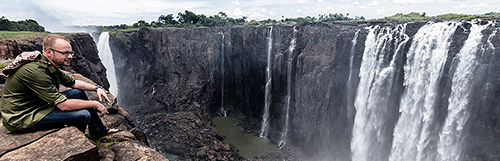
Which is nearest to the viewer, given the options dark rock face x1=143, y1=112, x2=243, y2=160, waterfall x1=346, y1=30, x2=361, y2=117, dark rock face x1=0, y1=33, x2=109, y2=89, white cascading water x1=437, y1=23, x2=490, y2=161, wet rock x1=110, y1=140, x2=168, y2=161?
wet rock x1=110, y1=140, x2=168, y2=161

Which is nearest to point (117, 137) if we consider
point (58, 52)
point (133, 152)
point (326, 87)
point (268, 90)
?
point (133, 152)

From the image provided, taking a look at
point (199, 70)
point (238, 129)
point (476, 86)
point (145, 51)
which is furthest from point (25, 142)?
point (145, 51)

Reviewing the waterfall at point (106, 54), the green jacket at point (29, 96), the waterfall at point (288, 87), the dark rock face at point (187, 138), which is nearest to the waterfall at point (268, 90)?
the waterfall at point (288, 87)

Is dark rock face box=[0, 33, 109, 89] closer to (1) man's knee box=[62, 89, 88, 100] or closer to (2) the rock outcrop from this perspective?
(1) man's knee box=[62, 89, 88, 100]

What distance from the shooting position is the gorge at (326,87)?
14.9 m

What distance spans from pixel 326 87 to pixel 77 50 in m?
20.9

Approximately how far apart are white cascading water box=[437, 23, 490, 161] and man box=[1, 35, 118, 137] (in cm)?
1903

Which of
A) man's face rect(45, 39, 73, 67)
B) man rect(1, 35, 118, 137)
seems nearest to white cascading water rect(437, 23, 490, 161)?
man rect(1, 35, 118, 137)

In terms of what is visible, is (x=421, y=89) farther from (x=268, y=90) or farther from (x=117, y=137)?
(x=117, y=137)

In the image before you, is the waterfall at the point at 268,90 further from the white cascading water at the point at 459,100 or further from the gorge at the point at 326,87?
the white cascading water at the point at 459,100

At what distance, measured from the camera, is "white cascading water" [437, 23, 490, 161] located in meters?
14.5

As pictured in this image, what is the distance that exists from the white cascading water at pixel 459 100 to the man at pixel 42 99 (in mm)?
19025

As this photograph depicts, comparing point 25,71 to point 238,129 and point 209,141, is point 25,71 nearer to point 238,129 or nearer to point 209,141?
point 209,141

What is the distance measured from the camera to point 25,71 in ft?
10.1
